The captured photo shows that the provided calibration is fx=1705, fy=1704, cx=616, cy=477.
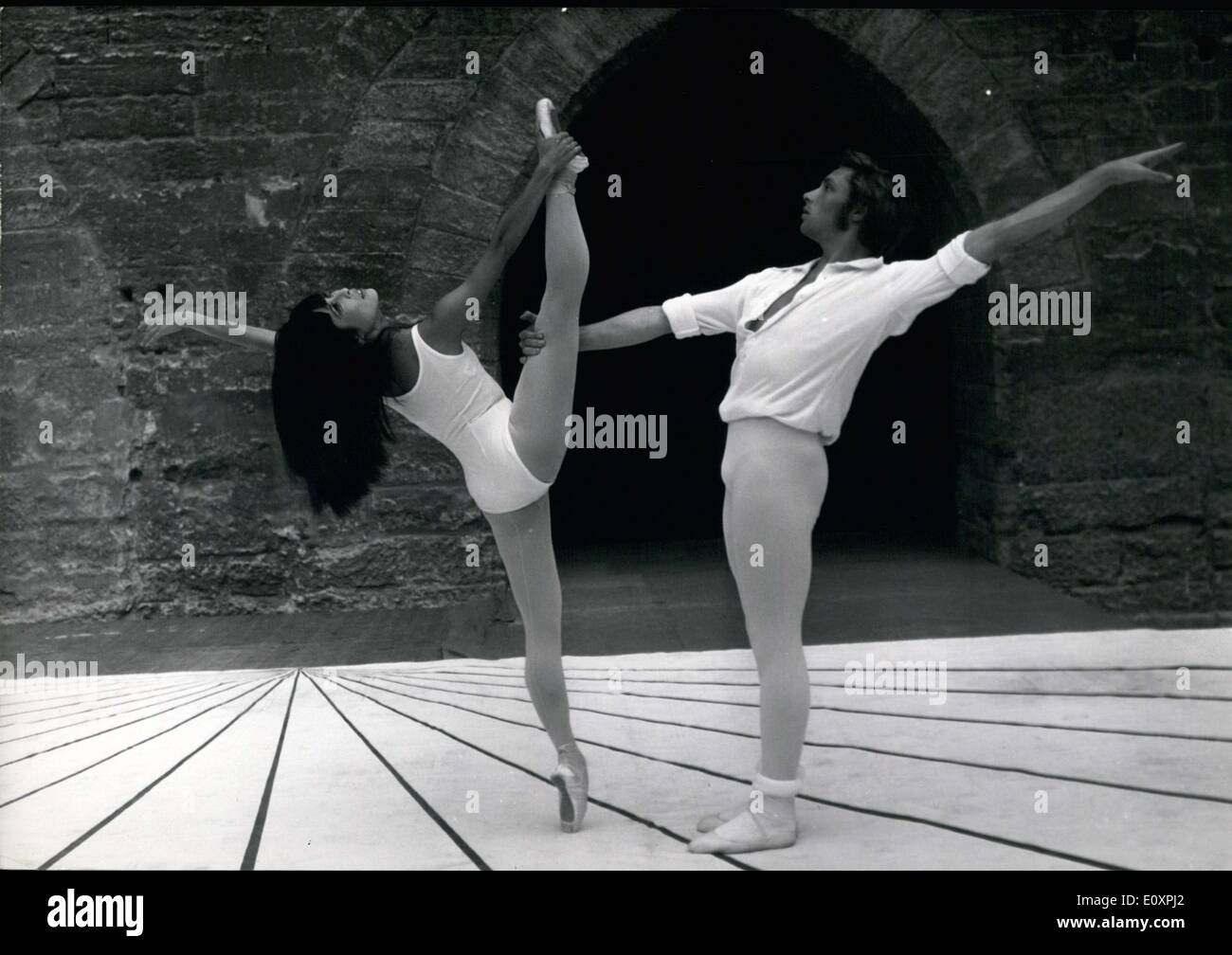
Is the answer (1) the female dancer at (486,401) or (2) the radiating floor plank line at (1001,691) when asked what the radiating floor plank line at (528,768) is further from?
(2) the radiating floor plank line at (1001,691)

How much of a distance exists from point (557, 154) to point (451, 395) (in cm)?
51

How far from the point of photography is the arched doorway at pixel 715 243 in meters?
5.92

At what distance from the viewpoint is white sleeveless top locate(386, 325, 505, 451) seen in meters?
3.23

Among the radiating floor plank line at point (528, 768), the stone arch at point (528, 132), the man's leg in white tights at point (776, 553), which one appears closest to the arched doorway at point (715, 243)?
the stone arch at point (528, 132)

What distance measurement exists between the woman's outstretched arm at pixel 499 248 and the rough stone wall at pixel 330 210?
8.19ft

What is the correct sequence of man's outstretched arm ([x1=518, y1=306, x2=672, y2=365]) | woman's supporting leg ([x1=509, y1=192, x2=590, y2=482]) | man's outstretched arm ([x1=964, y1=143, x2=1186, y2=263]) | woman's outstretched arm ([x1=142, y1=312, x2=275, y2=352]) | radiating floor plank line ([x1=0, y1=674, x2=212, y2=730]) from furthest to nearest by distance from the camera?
radiating floor plank line ([x1=0, y1=674, x2=212, y2=730]), woman's outstretched arm ([x1=142, y1=312, x2=275, y2=352]), man's outstretched arm ([x1=518, y1=306, x2=672, y2=365]), woman's supporting leg ([x1=509, y1=192, x2=590, y2=482]), man's outstretched arm ([x1=964, y1=143, x2=1186, y2=263])

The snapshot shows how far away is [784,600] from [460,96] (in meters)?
3.23

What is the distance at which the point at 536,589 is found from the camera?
10.4 ft

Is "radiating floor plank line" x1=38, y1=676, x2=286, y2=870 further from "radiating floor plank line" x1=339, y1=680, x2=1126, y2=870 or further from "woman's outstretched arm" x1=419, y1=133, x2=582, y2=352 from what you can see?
"woman's outstretched arm" x1=419, y1=133, x2=582, y2=352

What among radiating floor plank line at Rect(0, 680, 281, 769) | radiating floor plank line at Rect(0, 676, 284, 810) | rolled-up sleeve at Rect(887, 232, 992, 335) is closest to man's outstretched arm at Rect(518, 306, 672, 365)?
rolled-up sleeve at Rect(887, 232, 992, 335)

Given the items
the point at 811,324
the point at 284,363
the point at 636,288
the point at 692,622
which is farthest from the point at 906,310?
the point at 636,288

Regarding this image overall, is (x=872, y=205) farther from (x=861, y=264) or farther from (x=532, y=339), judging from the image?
(x=532, y=339)

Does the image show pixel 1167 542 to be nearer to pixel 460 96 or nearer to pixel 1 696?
pixel 460 96

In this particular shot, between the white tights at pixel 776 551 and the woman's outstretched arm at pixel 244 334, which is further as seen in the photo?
the woman's outstretched arm at pixel 244 334
